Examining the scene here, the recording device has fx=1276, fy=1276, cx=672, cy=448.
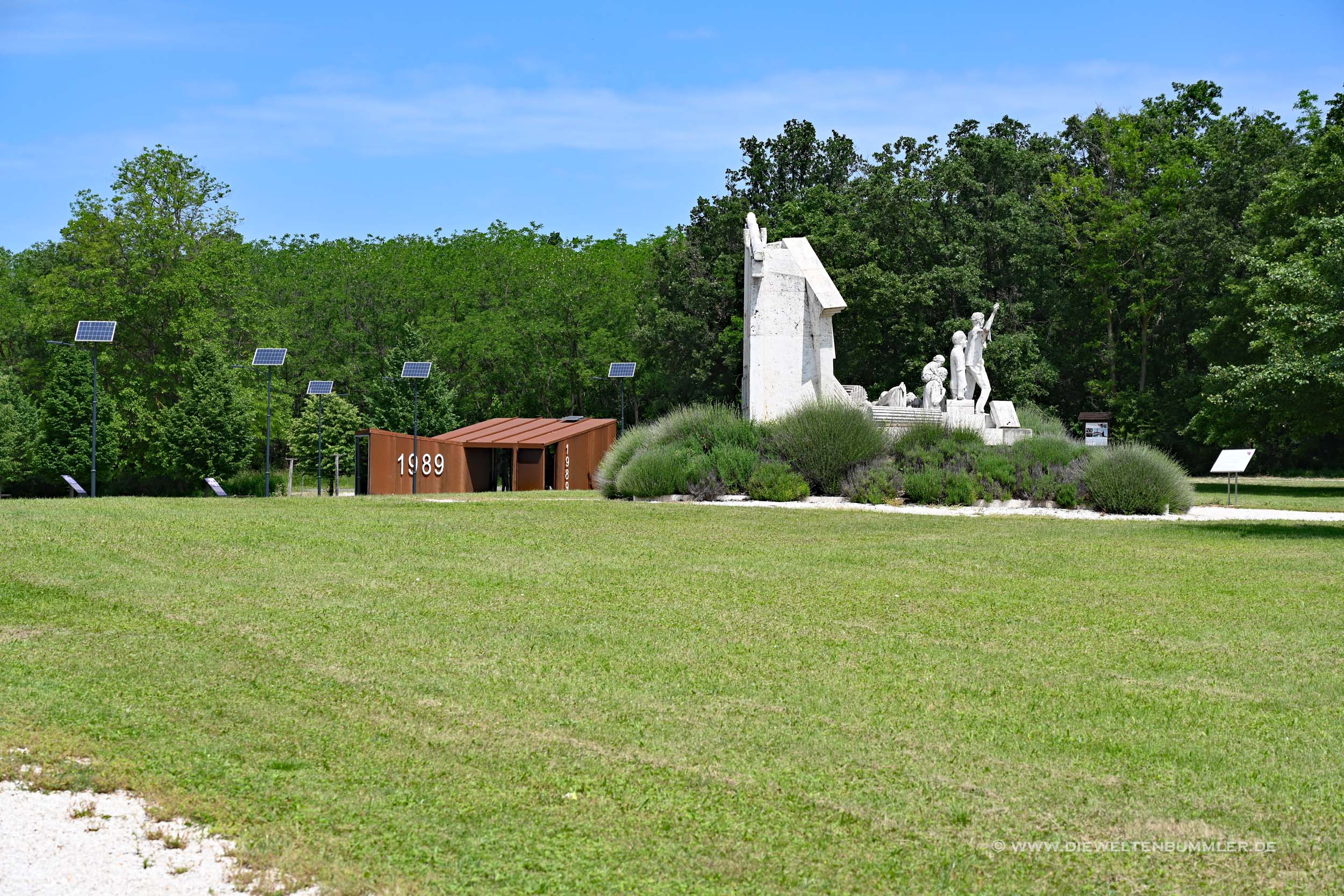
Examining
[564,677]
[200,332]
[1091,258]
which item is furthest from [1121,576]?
[200,332]

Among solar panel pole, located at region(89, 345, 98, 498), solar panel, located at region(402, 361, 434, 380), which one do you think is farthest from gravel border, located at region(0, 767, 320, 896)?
solar panel, located at region(402, 361, 434, 380)

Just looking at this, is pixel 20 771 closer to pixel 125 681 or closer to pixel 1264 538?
pixel 125 681

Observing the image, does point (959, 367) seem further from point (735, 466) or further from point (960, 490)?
point (735, 466)

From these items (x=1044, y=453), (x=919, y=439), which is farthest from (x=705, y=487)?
(x=1044, y=453)

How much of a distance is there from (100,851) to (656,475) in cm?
1898

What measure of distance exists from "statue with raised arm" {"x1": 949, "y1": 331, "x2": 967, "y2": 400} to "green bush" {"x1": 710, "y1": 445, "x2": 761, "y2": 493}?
31.2ft

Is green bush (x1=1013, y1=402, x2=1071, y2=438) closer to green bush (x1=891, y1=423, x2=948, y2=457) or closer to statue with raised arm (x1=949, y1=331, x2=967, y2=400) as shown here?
statue with raised arm (x1=949, y1=331, x2=967, y2=400)

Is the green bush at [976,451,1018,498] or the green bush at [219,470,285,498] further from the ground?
the green bush at [976,451,1018,498]

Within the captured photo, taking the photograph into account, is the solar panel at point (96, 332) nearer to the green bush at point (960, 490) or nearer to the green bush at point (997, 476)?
the green bush at point (960, 490)

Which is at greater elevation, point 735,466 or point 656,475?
point 735,466

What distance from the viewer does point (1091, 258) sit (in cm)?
4903

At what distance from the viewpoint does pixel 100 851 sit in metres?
4.88

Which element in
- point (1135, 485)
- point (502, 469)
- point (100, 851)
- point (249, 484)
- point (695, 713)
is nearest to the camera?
point (100, 851)

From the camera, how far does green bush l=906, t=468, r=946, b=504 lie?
22469 mm
